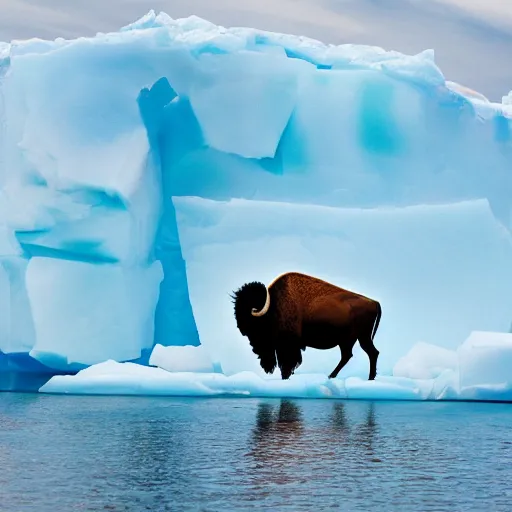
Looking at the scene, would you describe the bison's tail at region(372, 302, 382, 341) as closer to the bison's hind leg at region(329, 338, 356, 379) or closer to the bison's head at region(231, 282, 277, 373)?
the bison's hind leg at region(329, 338, 356, 379)

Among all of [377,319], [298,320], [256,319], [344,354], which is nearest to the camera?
[256,319]

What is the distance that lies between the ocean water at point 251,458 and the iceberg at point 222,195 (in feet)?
6.90

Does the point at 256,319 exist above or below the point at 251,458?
above

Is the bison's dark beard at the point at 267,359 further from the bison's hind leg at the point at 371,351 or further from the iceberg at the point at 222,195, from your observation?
the bison's hind leg at the point at 371,351

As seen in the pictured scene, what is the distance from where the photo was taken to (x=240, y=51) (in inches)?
A: 587

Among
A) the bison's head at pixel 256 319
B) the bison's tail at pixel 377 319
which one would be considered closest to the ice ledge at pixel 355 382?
the bison's head at pixel 256 319

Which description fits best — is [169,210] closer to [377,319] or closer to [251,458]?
[377,319]

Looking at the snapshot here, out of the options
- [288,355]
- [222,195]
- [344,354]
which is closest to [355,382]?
[344,354]

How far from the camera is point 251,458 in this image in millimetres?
8219

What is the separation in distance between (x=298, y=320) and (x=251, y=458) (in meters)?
5.61

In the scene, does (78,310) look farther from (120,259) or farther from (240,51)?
(240,51)

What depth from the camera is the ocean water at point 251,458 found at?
668 cm

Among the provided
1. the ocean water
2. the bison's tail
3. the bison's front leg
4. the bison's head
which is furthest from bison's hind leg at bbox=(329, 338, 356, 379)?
the ocean water

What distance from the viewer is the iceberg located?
14172 mm
